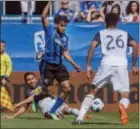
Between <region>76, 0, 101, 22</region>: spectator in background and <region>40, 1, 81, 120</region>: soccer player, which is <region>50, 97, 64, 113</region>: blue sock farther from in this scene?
<region>76, 0, 101, 22</region>: spectator in background

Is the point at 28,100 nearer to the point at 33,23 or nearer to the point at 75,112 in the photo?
the point at 75,112

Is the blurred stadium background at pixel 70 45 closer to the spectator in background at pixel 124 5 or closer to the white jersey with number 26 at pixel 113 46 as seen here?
the spectator in background at pixel 124 5

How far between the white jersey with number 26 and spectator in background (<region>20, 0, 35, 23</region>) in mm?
5938

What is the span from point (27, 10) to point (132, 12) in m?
2.43

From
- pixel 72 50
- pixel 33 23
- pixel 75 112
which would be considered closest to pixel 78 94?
pixel 72 50

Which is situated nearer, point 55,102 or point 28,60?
point 55,102

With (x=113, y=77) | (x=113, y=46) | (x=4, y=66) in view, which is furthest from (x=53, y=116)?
(x=4, y=66)

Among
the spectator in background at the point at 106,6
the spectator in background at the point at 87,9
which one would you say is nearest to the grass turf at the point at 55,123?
the spectator in background at the point at 106,6

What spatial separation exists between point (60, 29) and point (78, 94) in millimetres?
3266

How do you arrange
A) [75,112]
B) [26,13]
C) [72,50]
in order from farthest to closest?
[26,13]
[72,50]
[75,112]

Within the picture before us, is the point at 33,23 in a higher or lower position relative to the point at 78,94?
higher

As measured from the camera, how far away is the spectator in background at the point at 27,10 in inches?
648

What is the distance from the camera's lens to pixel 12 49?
15.8m

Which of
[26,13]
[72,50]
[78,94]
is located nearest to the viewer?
[78,94]
